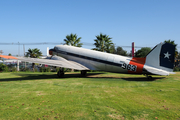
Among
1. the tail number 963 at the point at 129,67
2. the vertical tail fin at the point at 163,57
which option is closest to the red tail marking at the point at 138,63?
the tail number 963 at the point at 129,67

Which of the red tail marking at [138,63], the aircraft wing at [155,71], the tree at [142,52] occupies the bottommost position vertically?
the aircraft wing at [155,71]

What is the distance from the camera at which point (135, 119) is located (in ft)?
Answer: 16.2

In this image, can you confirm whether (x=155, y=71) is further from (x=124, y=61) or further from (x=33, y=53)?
(x=33, y=53)

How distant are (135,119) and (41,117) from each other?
141 inches

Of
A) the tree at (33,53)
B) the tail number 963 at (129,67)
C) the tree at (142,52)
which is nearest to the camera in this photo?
the tail number 963 at (129,67)

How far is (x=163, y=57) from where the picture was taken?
1517 centimetres

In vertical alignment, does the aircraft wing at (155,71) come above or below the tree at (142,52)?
below

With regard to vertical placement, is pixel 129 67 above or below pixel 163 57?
below

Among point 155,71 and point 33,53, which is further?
point 33,53

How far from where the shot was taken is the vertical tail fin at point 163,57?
14.9m

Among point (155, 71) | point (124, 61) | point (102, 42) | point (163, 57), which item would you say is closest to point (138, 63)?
point (124, 61)

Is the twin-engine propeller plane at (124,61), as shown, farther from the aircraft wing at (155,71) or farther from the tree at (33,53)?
the tree at (33,53)

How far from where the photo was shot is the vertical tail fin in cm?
1488

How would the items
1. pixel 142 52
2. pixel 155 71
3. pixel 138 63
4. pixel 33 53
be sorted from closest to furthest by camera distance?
pixel 155 71, pixel 138 63, pixel 33 53, pixel 142 52
